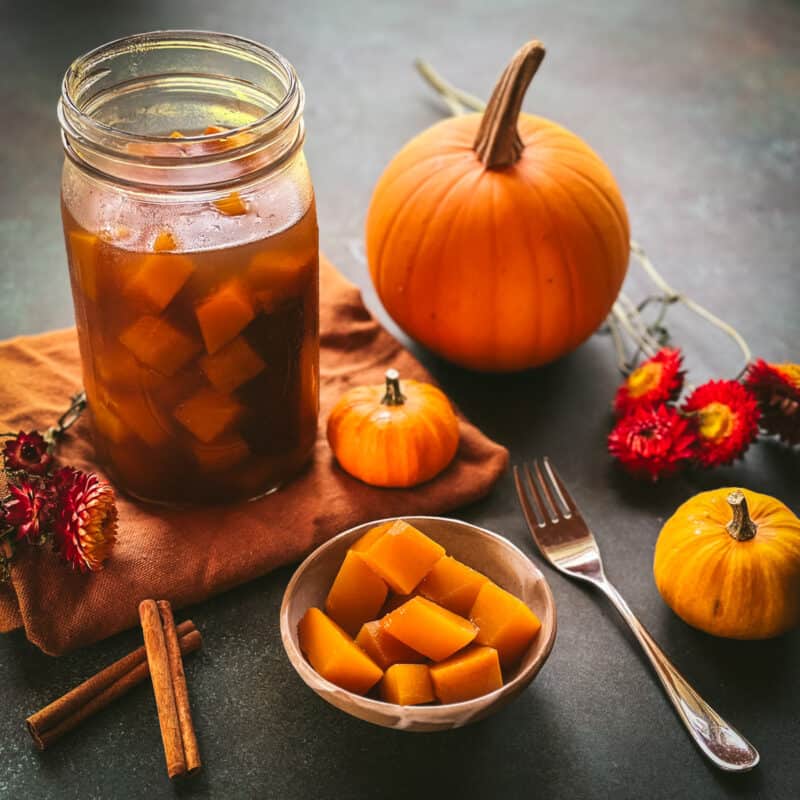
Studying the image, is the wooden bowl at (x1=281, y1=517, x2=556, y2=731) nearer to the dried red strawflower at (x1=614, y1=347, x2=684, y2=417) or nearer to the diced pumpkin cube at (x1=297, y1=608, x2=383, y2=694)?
the diced pumpkin cube at (x1=297, y1=608, x2=383, y2=694)

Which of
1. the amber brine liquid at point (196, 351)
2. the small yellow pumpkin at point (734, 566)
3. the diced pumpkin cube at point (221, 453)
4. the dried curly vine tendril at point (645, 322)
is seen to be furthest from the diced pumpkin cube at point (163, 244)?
the dried curly vine tendril at point (645, 322)

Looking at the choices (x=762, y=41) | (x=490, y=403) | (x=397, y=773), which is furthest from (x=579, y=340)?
(x=762, y=41)

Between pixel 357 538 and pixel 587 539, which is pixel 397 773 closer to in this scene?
pixel 357 538

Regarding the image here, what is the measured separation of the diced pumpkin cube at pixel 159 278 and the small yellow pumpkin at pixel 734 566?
1.75 feet

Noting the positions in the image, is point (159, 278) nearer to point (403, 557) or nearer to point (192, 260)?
point (192, 260)

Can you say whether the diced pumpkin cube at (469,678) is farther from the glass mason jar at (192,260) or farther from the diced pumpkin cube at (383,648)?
the glass mason jar at (192,260)

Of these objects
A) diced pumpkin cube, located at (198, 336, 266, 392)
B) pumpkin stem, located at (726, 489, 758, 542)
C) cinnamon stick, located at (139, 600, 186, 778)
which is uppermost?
diced pumpkin cube, located at (198, 336, 266, 392)

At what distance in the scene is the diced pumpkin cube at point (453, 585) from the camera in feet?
3.31

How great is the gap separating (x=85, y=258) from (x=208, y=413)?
19cm

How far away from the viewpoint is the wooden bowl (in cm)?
89

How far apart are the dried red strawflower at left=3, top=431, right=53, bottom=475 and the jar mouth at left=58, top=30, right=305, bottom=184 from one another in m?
0.32

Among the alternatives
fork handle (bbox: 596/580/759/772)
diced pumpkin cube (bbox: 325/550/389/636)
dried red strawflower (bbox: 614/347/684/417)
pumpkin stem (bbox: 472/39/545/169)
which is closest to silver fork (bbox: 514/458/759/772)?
fork handle (bbox: 596/580/759/772)

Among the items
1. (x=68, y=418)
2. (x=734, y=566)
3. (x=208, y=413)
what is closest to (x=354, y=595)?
(x=208, y=413)

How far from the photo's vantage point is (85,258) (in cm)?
104
